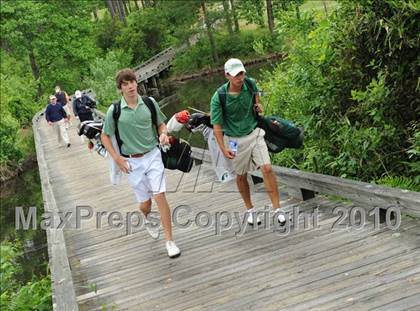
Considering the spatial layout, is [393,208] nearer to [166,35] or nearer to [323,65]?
[323,65]

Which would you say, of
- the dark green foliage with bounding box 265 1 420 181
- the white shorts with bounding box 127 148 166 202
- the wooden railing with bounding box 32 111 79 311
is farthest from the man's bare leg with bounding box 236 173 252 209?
the wooden railing with bounding box 32 111 79 311

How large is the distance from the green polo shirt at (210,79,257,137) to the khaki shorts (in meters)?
0.06

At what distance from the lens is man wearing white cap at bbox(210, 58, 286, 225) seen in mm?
5754

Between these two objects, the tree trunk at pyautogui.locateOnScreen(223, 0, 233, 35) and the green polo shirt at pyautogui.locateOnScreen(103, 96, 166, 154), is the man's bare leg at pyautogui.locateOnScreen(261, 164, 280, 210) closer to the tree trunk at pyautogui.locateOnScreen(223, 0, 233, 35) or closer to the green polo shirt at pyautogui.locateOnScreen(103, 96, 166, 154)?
the green polo shirt at pyautogui.locateOnScreen(103, 96, 166, 154)

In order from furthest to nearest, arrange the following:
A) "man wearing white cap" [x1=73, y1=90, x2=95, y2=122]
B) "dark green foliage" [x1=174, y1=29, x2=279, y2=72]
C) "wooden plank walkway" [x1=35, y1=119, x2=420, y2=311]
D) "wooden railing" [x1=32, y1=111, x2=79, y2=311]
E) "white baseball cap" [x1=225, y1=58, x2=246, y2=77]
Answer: "dark green foliage" [x1=174, y1=29, x2=279, y2=72], "man wearing white cap" [x1=73, y1=90, x2=95, y2=122], "white baseball cap" [x1=225, y1=58, x2=246, y2=77], "wooden railing" [x1=32, y1=111, x2=79, y2=311], "wooden plank walkway" [x1=35, y1=119, x2=420, y2=311]

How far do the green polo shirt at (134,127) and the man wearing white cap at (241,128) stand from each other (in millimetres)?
651

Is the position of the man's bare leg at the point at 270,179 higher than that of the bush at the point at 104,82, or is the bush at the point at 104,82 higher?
the man's bare leg at the point at 270,179

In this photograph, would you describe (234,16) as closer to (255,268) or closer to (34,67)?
(34,67)

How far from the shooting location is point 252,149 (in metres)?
5.95

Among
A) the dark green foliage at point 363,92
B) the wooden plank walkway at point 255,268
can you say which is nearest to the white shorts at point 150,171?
the wooden plank walkway at point 255,268

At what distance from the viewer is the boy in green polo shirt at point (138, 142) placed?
5594mm

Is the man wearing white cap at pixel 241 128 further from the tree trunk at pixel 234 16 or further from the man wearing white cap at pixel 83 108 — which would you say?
the tree trunk at pixel 234 16

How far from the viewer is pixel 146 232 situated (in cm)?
720

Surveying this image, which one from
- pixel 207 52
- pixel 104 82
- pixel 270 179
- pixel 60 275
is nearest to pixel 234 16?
pixel 207 52
